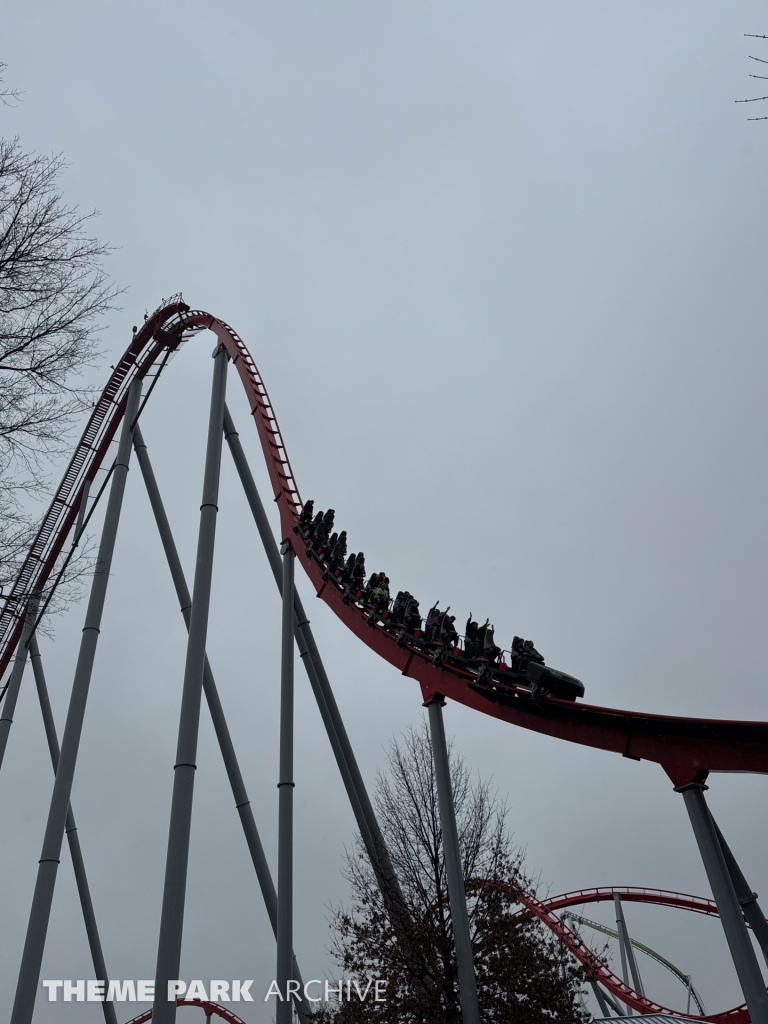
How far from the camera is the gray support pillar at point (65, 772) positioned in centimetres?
945

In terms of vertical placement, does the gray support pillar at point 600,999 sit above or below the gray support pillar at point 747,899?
below

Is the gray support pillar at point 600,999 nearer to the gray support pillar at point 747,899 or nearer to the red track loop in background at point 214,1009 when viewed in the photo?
the red track loop in background at point 214,1009

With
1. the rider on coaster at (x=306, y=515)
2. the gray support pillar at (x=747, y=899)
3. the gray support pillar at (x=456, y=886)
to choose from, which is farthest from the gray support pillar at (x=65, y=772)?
the gray support pillar at (x=747, y=899)

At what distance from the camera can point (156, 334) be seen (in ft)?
53.9

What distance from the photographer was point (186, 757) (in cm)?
945

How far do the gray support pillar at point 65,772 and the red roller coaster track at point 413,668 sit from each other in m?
1.01

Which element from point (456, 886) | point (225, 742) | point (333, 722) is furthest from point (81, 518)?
point (456, 886)

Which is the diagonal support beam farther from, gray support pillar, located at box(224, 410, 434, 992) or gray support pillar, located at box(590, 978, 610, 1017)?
gray support pillar, located at box(224, 410, 434, 992)

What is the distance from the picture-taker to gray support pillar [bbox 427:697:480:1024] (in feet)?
24.5

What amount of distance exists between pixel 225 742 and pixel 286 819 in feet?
12.1

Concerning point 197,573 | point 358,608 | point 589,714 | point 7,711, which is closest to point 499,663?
point 589,714

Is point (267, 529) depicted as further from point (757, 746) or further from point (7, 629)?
point (757, 746)

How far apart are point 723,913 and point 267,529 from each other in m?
9.31

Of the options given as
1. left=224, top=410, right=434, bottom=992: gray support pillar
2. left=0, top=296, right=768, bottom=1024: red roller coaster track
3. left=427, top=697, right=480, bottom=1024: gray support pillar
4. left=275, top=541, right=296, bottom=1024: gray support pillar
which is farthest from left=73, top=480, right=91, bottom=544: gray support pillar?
left=427, top=697, right=480, bottom=1024: gray support pillar
